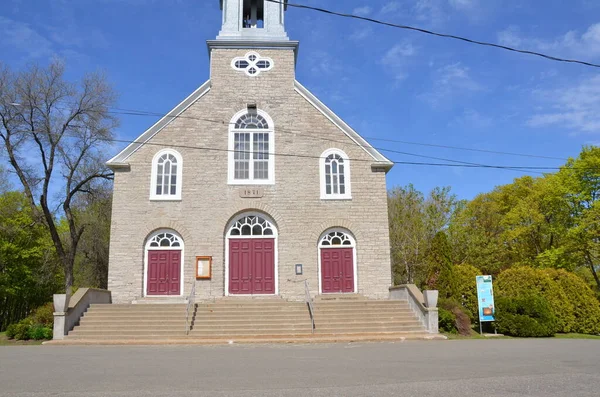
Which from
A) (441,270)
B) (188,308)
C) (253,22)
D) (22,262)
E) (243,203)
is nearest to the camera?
(188,308)

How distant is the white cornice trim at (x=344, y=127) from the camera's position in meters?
22.4

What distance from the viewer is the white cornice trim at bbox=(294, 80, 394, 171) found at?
73.5 ft

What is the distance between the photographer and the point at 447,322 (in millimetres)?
18234

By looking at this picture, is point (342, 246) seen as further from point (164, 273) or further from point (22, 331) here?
point (22, 331)

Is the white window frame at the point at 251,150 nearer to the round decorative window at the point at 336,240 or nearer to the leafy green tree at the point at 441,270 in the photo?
the round decorative window at the point at 336,240

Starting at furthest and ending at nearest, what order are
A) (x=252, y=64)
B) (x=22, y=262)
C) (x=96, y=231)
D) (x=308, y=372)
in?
1. (x=22, y=262)
2. (x=96, y=231)
3. (x=252, y=64)
4. (x=308, y=372)

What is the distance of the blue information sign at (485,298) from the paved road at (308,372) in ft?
16.7

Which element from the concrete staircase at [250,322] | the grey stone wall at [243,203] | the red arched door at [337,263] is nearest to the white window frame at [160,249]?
the grey stone wall at [243,203]

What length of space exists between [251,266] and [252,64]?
380 inches

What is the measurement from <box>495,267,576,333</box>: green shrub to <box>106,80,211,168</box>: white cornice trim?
15804 mm

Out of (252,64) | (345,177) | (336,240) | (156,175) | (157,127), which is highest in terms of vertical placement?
(252,64)

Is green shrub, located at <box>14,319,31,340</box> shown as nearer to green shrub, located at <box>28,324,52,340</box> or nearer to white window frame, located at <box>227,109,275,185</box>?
green shrub, located at <box>28,324,52,340</box>

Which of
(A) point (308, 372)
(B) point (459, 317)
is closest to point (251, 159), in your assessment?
(B) point (459, 317)

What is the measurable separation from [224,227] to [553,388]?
15856 mm
